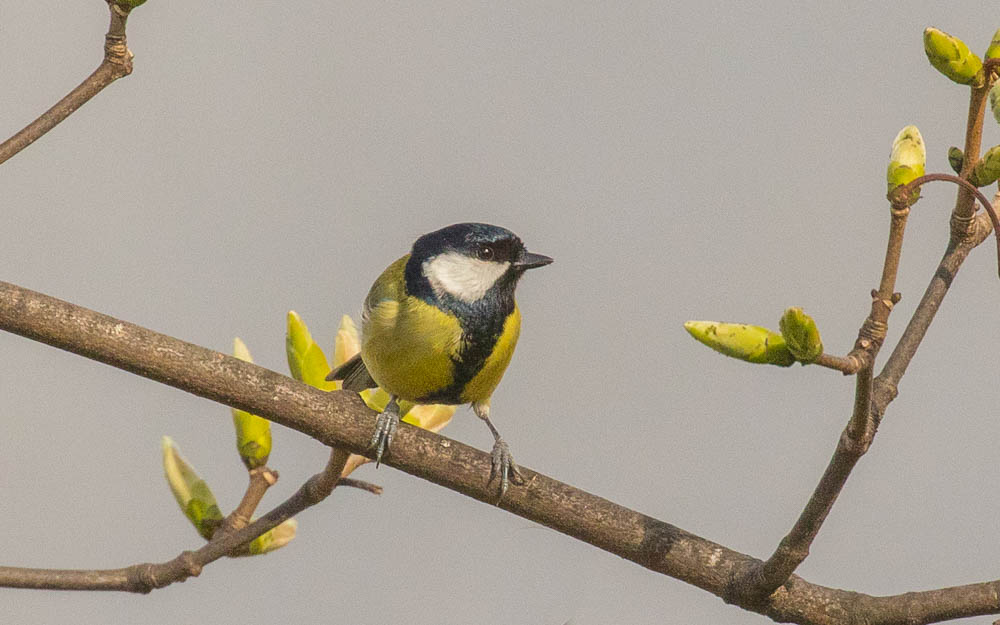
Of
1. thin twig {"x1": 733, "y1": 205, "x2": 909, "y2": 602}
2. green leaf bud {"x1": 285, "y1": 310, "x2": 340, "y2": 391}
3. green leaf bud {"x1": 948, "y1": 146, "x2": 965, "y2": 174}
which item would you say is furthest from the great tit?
green leaf bud {"x1": 948, "y1": 146, "x2": 965, "y2": 174}

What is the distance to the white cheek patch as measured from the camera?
158 cm

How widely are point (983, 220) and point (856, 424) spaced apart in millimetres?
318

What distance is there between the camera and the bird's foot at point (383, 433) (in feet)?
3.64

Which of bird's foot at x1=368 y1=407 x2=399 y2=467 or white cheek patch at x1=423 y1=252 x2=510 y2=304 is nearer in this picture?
bird's foot at x1=368 y1=407 x2=399 y2=467

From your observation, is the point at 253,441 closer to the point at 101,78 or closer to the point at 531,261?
the point at 101,78

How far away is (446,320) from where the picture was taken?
60.8 inches

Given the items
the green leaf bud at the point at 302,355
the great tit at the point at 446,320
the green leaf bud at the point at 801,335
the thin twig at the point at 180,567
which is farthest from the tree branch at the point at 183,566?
the green leaf bud at the point at 801,335

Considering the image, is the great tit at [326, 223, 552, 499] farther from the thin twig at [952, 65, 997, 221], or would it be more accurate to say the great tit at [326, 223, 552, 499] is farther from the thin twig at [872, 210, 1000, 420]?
the thin twig at [952, 65, 997, 221]

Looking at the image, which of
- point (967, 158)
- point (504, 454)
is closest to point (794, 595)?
point (504, 454)

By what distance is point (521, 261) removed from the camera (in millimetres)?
1642

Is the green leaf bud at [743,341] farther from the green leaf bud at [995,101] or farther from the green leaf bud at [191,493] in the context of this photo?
the green leaf bud at [191,493]

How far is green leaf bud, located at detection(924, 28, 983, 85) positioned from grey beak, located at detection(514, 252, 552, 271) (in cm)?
93

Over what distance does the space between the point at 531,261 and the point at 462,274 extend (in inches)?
4.1

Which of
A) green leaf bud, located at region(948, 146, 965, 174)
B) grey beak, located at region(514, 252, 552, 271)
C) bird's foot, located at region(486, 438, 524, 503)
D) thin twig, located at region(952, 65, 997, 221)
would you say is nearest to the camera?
thin twig, located at region(952, 65, 997, 221)
